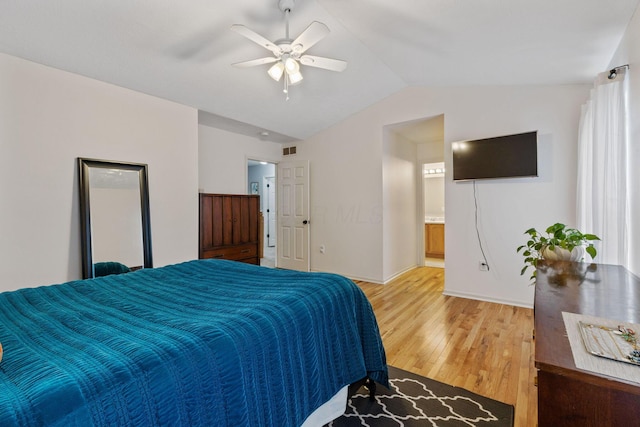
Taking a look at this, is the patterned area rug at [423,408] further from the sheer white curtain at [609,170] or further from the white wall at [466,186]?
the white wall at [466,186]

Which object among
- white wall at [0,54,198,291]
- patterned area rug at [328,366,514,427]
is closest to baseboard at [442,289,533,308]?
patterned area rug at [328,366,514,427]

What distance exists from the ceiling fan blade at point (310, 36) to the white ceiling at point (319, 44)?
0.53 m

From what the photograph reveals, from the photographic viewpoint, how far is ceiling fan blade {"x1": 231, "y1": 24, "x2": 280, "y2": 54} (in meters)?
1.99

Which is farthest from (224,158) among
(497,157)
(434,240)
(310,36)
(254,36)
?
(434,240)

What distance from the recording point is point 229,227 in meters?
4.09

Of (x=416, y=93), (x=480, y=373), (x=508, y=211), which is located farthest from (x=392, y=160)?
(x=480, y=373)

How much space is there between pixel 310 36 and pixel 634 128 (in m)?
2.23

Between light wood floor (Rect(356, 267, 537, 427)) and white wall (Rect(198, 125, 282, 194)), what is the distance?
2765 mm

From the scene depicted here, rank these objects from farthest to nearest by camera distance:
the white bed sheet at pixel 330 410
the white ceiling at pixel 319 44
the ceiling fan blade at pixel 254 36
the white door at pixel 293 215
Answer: the white door at pixel 293 215 → the white ceiling at pixel 319 44 → the ceiling fan blade at pixel 254 36 → the white bed sheet at pixel 330 410

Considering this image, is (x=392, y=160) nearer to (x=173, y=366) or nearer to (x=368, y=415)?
(x=368, y=415)

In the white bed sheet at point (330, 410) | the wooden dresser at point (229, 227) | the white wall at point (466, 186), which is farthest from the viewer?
the wooden dresser at point (229, 227)

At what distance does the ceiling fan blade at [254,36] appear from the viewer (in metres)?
1.99

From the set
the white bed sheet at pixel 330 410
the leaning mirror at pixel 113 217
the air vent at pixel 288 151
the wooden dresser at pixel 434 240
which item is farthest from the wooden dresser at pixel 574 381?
the wooden dresser at pixel 434 240

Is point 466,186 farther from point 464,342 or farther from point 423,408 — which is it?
point 423,408
